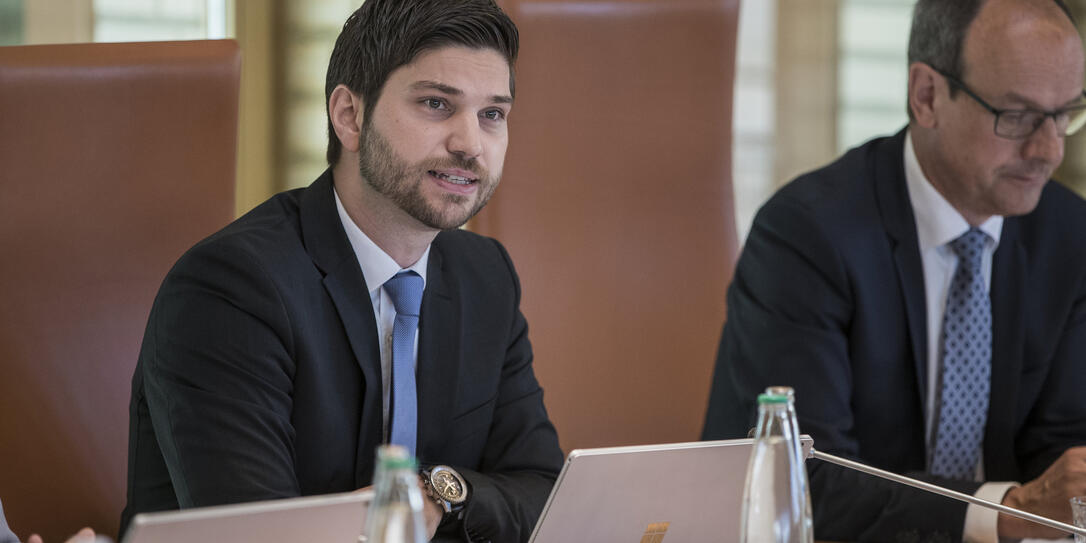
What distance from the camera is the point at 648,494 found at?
1.15 meters

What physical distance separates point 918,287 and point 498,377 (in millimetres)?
792

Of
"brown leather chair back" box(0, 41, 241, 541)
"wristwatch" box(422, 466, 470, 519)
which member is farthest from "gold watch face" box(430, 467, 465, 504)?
"brown leather chair back" box(0, 41, 241, 541)

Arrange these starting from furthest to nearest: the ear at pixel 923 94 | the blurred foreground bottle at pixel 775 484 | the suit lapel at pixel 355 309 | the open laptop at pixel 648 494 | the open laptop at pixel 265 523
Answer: the ear at pixel 923 94 → the suit lapel at pixel 355 309 → the open laptop at pixel 648 494 → the blurred foreground bottle at pixel 775 484 → the open laptop at pixel 265 523

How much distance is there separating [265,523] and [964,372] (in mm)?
1506

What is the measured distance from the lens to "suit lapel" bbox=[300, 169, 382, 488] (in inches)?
61.9

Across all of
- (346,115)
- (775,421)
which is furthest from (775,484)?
(346,115)

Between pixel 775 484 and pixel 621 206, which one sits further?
pixel 621 206

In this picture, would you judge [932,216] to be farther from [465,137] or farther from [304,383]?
[304,383]

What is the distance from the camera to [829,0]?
12.6 feet

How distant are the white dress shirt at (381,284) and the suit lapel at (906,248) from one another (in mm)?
908

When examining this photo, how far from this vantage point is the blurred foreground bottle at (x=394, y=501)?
0.73 m

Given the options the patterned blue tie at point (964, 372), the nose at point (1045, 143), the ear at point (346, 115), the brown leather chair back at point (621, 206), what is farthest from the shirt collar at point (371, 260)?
the nose at point (1045, 143)

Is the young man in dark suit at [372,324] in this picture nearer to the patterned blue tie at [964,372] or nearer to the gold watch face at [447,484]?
the gold watch face at [447,484]

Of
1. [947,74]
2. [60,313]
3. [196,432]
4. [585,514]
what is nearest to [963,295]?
[947,74]
